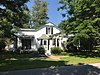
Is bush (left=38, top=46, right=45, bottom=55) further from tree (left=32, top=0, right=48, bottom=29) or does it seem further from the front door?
tree (left=32, top=0, right=48, bottom=29)

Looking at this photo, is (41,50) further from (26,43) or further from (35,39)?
(26,43)

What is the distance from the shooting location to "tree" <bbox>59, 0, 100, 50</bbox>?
1088 inches

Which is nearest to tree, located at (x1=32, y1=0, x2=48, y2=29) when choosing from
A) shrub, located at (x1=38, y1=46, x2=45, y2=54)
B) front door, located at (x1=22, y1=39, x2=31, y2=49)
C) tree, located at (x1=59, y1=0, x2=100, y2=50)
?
front door, located at (x1=22, y1=39, x2=31, y2=49)

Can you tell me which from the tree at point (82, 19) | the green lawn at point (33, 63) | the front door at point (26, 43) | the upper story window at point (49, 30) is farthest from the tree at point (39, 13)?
the green lawn at point (33, 63)

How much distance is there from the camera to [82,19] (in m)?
29.9

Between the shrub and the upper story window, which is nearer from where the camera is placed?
the shrub

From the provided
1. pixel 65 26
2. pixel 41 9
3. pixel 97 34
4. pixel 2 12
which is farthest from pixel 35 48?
pixel 41 9

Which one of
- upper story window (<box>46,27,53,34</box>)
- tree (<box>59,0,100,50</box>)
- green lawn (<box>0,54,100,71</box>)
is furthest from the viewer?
upper story window (<box>46,27,53,34</box>)

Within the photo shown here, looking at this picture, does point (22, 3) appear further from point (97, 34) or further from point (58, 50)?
point (58, 50)

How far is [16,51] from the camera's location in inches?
1394

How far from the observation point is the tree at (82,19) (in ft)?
90.6

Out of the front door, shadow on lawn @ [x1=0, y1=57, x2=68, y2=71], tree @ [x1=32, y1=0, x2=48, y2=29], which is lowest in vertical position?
shadow on lawn @ [x1=0, y1=57, x2=68, y2=71]

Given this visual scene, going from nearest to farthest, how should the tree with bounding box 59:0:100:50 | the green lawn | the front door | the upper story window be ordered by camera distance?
the green lawn, the tree with bounding box 59:0:100:50, the front door, the upper story window

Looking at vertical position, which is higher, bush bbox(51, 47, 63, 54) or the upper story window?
the upper story window
